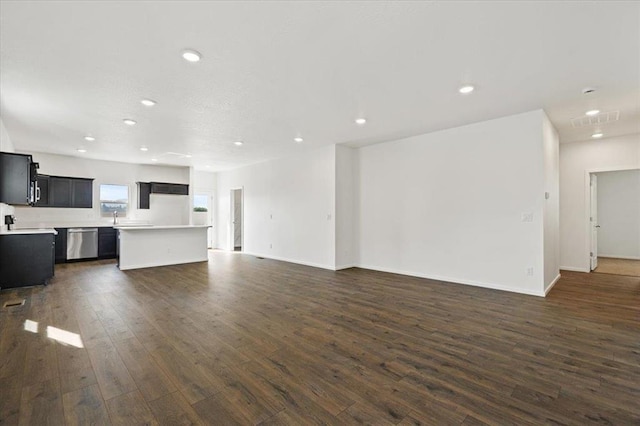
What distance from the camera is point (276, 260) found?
25.2 feet

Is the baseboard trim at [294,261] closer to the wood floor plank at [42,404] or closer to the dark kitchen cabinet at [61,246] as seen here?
the dark kitchen cabinet at [61,246]

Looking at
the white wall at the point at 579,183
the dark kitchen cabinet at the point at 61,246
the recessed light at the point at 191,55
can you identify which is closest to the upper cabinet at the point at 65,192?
the dark kitchen cabinet at the point at 61,246

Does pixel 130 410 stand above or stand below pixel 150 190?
below

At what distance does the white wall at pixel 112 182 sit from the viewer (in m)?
7.43

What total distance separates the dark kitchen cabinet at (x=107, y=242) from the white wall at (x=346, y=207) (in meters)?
6.14

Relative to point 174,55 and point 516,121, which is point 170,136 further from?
point 516,121

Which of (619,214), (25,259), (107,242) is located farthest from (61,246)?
(619,214)

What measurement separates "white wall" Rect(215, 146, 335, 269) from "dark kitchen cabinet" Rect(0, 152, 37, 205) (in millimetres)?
4792

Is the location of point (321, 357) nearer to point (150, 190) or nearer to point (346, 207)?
point (346, 207)

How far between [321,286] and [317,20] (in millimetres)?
3846

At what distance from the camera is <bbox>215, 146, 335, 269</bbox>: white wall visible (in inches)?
259

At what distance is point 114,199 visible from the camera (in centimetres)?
848

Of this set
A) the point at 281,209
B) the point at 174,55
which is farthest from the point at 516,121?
the point at 281,209

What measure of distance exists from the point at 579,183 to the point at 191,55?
7.62m
